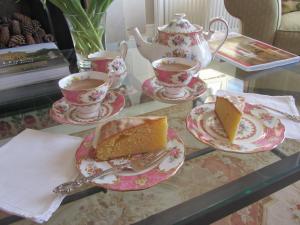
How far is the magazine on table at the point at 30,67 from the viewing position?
83 centimetres

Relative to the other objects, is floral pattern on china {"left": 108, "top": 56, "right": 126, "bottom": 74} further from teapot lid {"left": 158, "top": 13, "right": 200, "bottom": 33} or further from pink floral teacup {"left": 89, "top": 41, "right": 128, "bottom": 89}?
teapot lid {"left": 158, "top": 13, "right": 200, "bottom": 33}

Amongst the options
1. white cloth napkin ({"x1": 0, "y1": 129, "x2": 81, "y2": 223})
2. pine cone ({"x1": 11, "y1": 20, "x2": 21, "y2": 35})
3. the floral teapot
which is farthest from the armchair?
white cloth napkin ({"x1": 0, "y1": 129, "x2": 81, "y2": 223})

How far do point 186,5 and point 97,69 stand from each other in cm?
167

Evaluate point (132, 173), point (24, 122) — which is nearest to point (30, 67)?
point (24, 122)

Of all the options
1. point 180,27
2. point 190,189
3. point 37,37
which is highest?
point 180,27

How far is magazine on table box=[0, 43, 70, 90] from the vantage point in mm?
830

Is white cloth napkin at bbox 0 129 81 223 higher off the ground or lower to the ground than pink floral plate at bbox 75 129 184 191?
lower

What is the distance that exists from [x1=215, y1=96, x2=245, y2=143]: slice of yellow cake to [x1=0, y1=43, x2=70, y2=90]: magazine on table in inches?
19.0

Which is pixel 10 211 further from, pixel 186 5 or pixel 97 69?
pixel 186 5

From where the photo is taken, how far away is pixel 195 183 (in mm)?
552

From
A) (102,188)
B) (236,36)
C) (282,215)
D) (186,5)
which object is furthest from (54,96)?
(186,5)

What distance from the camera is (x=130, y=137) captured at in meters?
0.56

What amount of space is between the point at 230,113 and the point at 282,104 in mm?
215

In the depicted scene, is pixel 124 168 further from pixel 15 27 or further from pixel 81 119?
pixel 15 27
